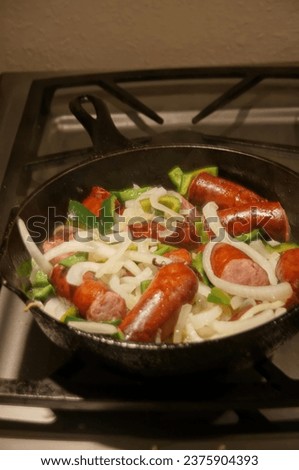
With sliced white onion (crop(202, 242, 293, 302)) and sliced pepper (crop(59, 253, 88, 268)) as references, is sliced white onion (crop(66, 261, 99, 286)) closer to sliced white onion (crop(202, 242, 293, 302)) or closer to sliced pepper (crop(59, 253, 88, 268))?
sliced pepper (crop(59, 253, 88, 268))

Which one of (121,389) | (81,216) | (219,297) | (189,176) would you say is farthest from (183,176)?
(121,389)

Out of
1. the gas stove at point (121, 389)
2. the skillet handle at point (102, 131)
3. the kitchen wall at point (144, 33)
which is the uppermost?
the kitchen wall at point (144, 33)

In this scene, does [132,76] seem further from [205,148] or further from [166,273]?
[166,273]

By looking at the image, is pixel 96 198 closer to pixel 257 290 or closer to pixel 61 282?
pixel 61 282

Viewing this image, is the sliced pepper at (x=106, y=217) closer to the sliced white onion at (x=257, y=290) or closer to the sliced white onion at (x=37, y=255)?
the sliced white onion at (x=37, y=255)

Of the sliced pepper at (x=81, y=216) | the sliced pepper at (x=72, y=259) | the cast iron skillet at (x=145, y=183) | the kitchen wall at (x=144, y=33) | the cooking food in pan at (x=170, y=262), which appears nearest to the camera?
the cast iron skillet at (x=145, y=183)

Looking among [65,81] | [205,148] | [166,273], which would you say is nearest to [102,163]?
[205,148]

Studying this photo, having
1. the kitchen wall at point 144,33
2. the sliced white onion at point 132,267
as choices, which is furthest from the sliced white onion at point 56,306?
the kitchen wall at point 144,33

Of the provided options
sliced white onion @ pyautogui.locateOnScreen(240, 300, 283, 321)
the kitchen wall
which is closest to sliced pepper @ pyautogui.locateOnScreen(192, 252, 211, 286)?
sliced white onion @ pyautogui.locateOnScreen(240, 300, 283, 321)
